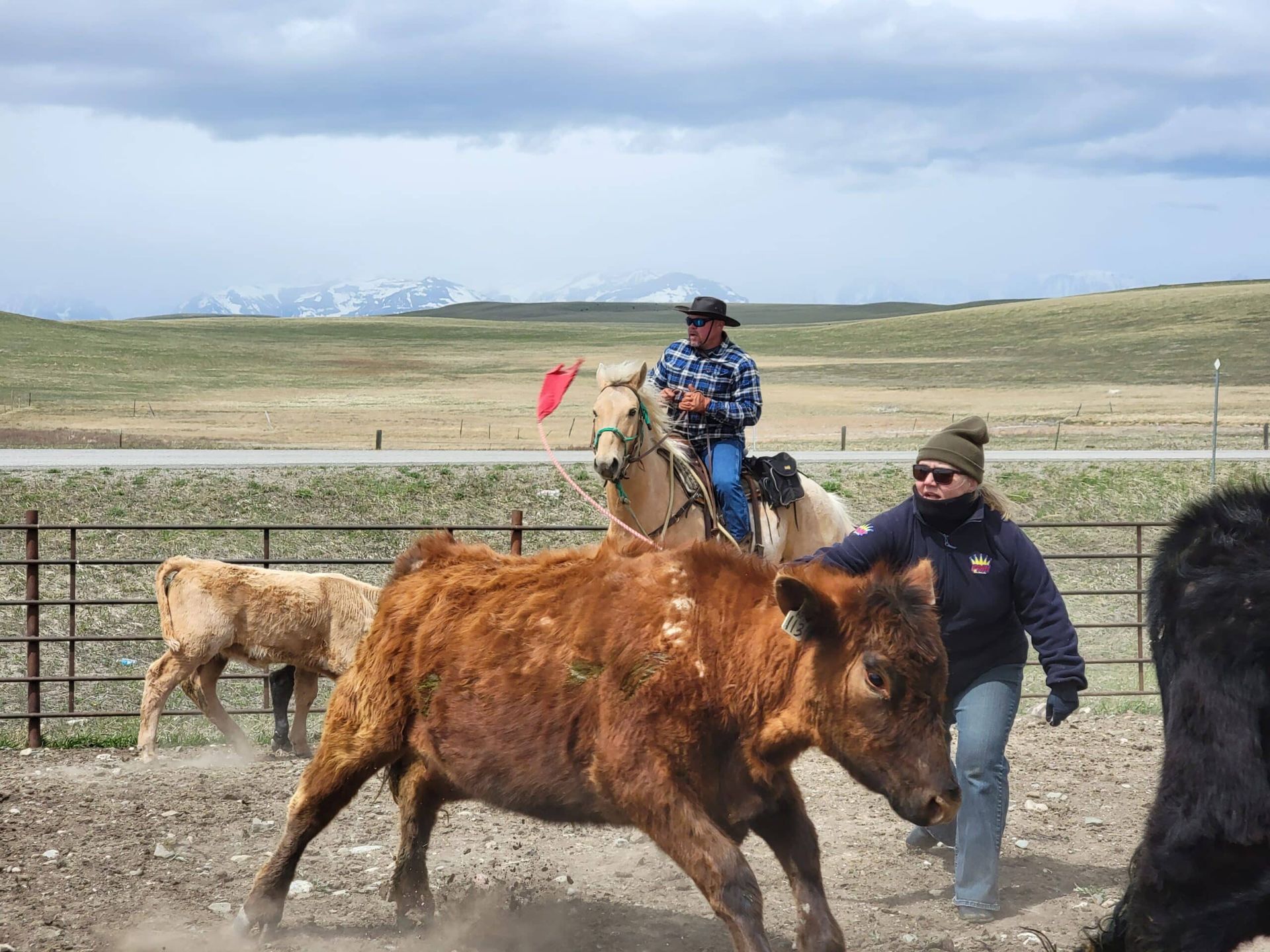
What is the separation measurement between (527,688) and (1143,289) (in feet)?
433

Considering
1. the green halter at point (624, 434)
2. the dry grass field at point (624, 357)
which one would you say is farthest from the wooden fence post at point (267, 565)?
the dry grass field at point (624, 357)

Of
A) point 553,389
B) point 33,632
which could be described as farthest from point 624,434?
point 33,632

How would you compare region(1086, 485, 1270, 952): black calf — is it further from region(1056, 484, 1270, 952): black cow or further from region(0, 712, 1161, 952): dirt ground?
region(0, 712, 1161, 952): dirt ground

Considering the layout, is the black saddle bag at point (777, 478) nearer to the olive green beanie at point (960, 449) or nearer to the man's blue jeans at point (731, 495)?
the man's blue jeans at point (731, 495)

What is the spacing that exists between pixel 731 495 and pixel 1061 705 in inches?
169

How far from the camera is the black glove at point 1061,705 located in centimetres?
480

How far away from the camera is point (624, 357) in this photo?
93.2m

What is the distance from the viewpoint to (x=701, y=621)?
4.04 m

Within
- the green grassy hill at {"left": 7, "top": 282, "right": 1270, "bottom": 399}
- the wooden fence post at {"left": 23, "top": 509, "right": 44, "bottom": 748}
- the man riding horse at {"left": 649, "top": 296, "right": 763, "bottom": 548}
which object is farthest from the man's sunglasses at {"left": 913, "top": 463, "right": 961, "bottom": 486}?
the green grassy hill at {"left": 7, "top": 282, "right": 1270, "bottom": 399}

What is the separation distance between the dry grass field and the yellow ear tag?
94.0 ft

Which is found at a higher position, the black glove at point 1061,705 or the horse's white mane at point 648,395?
the horse's white mane at point 648,395

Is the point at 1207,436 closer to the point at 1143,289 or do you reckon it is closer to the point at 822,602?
the point at 822,602

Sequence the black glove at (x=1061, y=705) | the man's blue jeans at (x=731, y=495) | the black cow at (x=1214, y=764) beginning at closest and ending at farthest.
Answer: the black cow at (x=1214, y=764) < the black glove at (x=1061, y=705) < the man's blue jeans at (x=731, y=495)

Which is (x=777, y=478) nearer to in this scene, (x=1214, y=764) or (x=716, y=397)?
(x=716, y=397)
